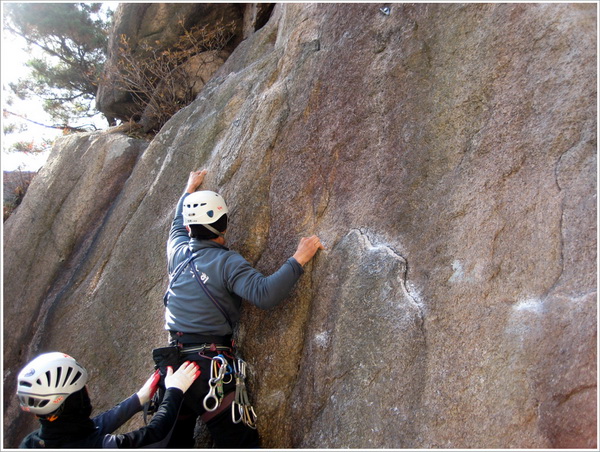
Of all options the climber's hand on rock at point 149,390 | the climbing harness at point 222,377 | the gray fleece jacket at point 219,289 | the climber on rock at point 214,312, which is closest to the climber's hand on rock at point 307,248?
the climber on rock at point 214,312

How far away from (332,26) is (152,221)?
127 inches

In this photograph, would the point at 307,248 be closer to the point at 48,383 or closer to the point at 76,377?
the point at 76,377

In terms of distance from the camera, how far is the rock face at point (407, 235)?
362 cm

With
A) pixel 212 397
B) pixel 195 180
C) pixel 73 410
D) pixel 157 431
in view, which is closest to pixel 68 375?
pixel 73 410

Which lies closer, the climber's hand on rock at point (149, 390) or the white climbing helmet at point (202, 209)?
the climber's hand on rock at point (149, 390)

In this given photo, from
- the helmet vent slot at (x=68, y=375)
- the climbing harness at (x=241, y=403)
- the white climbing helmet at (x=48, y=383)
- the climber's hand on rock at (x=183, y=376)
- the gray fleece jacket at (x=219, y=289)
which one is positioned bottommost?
the climbing harness at (x=241, y=403)

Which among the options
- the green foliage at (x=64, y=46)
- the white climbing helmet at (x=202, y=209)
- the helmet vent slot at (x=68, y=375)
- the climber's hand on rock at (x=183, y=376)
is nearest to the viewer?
the helmet vent slot at (x=68, y=375)

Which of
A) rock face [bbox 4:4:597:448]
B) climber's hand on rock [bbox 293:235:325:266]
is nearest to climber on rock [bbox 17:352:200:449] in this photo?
rock face [bbox 4:4:597:448]

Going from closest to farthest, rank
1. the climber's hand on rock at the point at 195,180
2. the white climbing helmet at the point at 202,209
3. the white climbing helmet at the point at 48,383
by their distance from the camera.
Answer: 1. the white climbing helmet at the point at 48,383
2. the white climbing helmet at the point at 202,209
3. the climber's hand on rock at the point at 195,180

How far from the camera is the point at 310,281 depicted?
189 inches

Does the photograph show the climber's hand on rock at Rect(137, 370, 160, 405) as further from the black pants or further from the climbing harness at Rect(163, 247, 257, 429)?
the climbing harness at Rect(163, 247, 257, 429)

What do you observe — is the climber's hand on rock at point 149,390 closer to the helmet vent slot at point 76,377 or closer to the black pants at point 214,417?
the black pants at point 214,417

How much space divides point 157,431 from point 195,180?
10.0 feet

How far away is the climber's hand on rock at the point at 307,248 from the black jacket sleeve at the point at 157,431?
152cm
